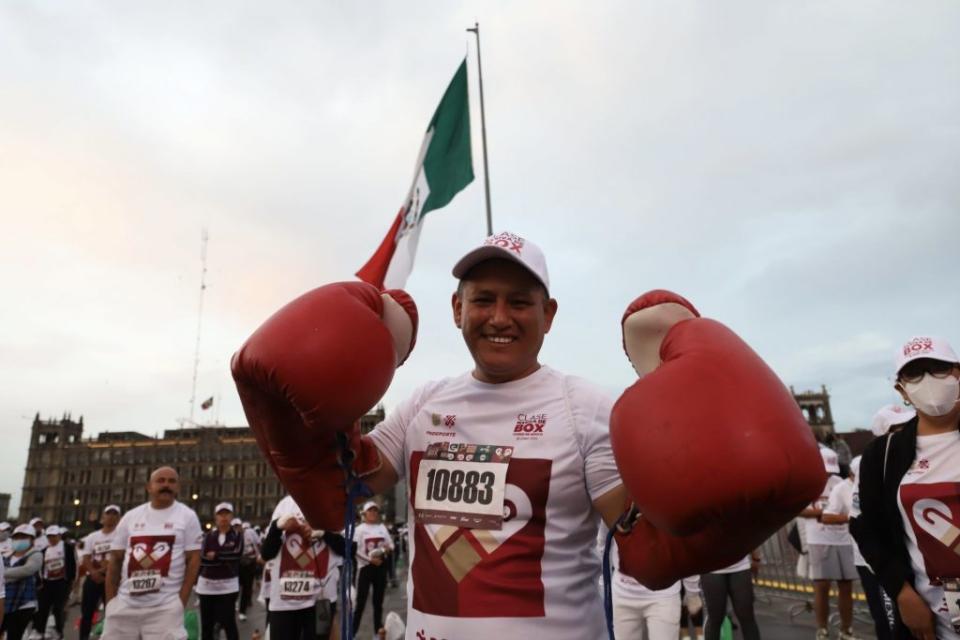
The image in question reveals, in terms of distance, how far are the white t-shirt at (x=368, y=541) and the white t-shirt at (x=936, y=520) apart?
7982 millimetres

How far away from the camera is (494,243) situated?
2086 millimetres

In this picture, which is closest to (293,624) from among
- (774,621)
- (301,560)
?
(301,560)

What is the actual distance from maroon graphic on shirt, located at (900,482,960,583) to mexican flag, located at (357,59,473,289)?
613 centimetres

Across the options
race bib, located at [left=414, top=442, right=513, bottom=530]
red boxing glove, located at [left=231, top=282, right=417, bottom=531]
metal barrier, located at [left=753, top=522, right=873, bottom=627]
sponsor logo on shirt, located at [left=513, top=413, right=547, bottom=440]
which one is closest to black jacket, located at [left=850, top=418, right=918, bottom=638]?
sponsor logo on shirt, located at [left=513, top=413, right=547, bottom=440]

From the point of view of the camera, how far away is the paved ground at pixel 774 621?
25.4 ft

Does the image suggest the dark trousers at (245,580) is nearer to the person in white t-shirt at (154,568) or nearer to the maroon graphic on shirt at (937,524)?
the person in white t-shirt at (154,568)

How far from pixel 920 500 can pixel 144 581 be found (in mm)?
6044

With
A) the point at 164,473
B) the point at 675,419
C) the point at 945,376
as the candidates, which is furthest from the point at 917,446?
the point at 164,473

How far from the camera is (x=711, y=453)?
1.21 metres

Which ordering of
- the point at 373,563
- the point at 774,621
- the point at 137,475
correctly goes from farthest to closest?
the point at 137,475 → the point at 373,563 → the point at 774,621

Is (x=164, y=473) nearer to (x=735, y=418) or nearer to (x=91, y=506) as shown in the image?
(x=735, y=418)

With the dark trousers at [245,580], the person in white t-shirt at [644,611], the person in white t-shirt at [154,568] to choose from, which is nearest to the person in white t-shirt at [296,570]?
the person in white t-shirt at [154,568]

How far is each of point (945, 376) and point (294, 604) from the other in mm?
5999

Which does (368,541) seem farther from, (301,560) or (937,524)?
(937,524)
